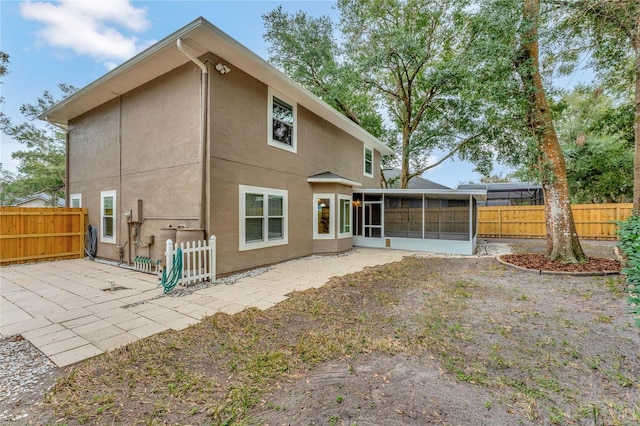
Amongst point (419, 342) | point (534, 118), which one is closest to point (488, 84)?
point (534, 118)

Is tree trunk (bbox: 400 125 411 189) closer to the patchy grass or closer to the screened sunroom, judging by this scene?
the screened sunroom

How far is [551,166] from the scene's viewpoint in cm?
746

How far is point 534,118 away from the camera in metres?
7.58

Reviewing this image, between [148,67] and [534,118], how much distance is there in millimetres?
10022

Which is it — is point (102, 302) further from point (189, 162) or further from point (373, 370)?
point (373, 370)

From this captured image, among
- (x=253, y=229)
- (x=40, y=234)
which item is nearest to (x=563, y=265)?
(x=253, y=229)

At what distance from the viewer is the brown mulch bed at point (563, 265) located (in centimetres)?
659

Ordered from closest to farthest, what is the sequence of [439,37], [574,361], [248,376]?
[248,376] → [574,361] → [439,37]

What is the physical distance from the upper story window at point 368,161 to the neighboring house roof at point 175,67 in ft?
15.9

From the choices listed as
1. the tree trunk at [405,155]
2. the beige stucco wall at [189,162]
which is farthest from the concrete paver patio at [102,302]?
the tree trunk at [405,155]

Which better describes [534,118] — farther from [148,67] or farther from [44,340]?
[44,340]

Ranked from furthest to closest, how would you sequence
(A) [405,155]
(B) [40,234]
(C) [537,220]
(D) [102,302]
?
(A) [405,155] → (C) [537,220] → (B) [40,234] → (D) [102,302]

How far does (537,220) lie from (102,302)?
18.0m

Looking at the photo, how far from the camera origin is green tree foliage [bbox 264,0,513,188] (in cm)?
1232
